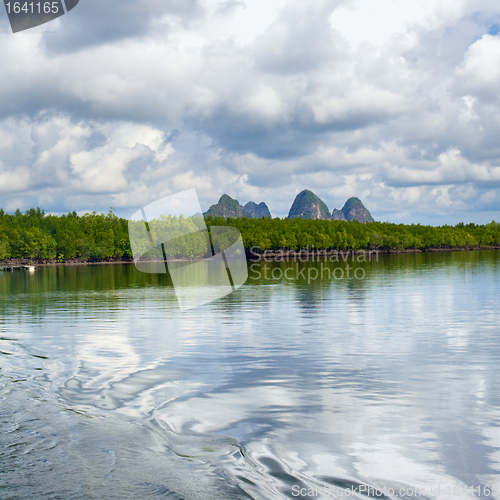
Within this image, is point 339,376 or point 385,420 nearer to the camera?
point 385,420

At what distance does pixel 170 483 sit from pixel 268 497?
166 centimetres

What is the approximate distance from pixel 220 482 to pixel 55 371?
1082 cm


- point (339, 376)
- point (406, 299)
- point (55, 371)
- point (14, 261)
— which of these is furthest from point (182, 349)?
point (14, 261)

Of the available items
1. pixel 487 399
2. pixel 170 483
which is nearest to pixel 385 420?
pixel 487 399

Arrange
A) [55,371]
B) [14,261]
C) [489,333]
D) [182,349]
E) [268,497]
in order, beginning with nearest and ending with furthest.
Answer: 1. [268,497]
2. [55,371]
3. [182,349]
4. [489,333]
5. [14,261]

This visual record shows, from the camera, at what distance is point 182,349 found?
20.7 metres

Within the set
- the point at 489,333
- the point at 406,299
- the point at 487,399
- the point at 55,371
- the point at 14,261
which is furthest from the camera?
the point at 14,261

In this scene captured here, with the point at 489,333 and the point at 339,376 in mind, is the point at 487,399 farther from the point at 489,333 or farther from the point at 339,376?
the point at 489,333

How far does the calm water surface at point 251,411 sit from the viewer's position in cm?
838

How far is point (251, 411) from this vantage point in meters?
12.2

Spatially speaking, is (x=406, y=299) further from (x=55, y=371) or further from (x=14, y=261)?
(x=14, y=261)

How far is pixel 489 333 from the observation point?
75.9 feet

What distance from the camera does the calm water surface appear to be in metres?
8.38

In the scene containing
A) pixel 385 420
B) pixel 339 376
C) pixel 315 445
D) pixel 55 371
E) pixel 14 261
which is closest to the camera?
pixel 315 445
